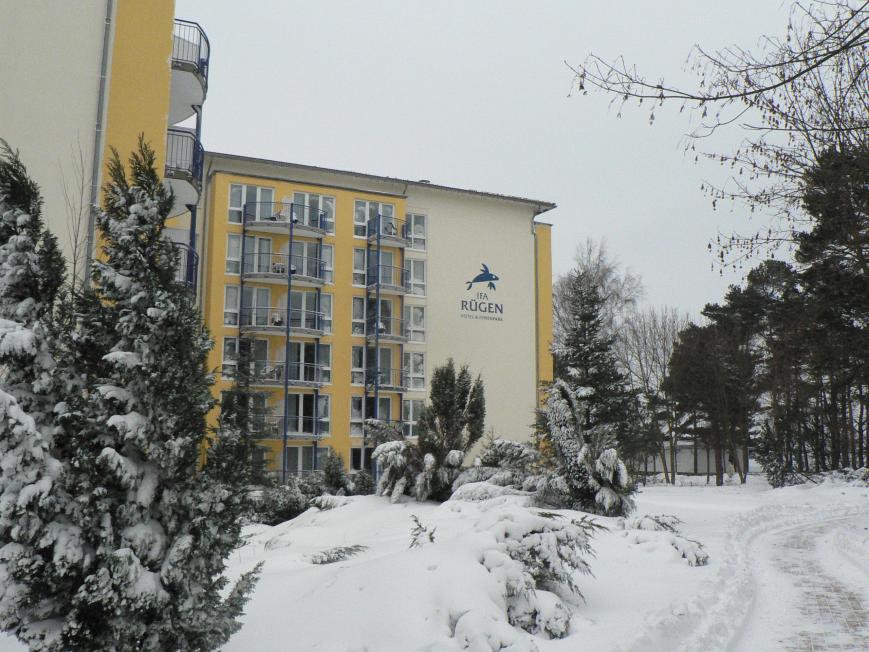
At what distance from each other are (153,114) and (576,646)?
15837 millimetres

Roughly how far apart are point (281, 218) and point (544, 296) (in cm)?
1544

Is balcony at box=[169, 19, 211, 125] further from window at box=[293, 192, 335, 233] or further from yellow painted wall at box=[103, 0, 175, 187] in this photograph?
window at box=[293, 192, 335, 233]

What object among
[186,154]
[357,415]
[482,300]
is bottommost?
[357,415]

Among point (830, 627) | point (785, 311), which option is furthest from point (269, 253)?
point (830, 627)

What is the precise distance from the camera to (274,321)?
111 feet

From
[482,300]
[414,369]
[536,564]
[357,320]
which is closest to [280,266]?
[357,320]

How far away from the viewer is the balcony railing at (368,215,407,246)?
36.8 metres

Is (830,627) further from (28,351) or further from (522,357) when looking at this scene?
(522,357)

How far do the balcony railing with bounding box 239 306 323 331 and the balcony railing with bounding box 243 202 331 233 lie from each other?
391 cm

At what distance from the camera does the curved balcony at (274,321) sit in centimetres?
3335

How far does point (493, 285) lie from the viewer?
4044cm

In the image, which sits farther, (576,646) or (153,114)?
(153,114)

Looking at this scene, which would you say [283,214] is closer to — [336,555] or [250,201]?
[250,201]

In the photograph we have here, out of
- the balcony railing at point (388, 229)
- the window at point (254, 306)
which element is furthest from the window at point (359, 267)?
the window at point (254, 306)
